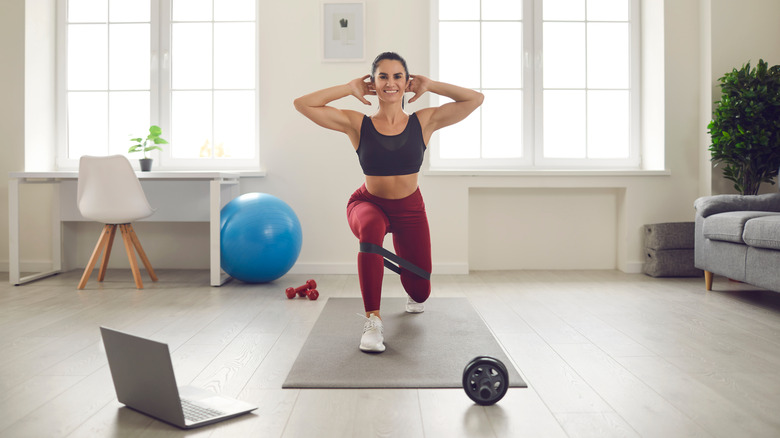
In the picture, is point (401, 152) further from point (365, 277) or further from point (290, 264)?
point (290, 264)

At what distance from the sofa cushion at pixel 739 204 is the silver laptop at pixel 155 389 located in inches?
118

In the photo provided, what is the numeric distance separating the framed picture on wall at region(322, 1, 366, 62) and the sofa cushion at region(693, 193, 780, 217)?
251cm

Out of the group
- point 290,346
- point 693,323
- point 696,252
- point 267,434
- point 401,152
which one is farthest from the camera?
point 696,252

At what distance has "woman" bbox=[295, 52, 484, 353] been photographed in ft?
8.34

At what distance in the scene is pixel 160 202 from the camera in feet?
14.4

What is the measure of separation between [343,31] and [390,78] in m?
2.12

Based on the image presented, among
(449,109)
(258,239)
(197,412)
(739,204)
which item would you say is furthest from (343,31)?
(197,412)

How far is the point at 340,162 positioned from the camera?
15.1 ft

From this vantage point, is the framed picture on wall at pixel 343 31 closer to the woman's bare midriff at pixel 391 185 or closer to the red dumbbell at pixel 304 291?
the red dumbbell at pixel 304 291

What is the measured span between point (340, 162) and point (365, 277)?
7.26 feet

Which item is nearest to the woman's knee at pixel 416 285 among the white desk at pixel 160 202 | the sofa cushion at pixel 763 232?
the white desk at pixel 160 202

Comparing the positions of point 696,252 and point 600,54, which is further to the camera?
point 600,54

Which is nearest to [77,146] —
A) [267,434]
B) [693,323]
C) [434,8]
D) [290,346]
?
[434,8]

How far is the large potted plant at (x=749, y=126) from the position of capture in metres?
3.99
